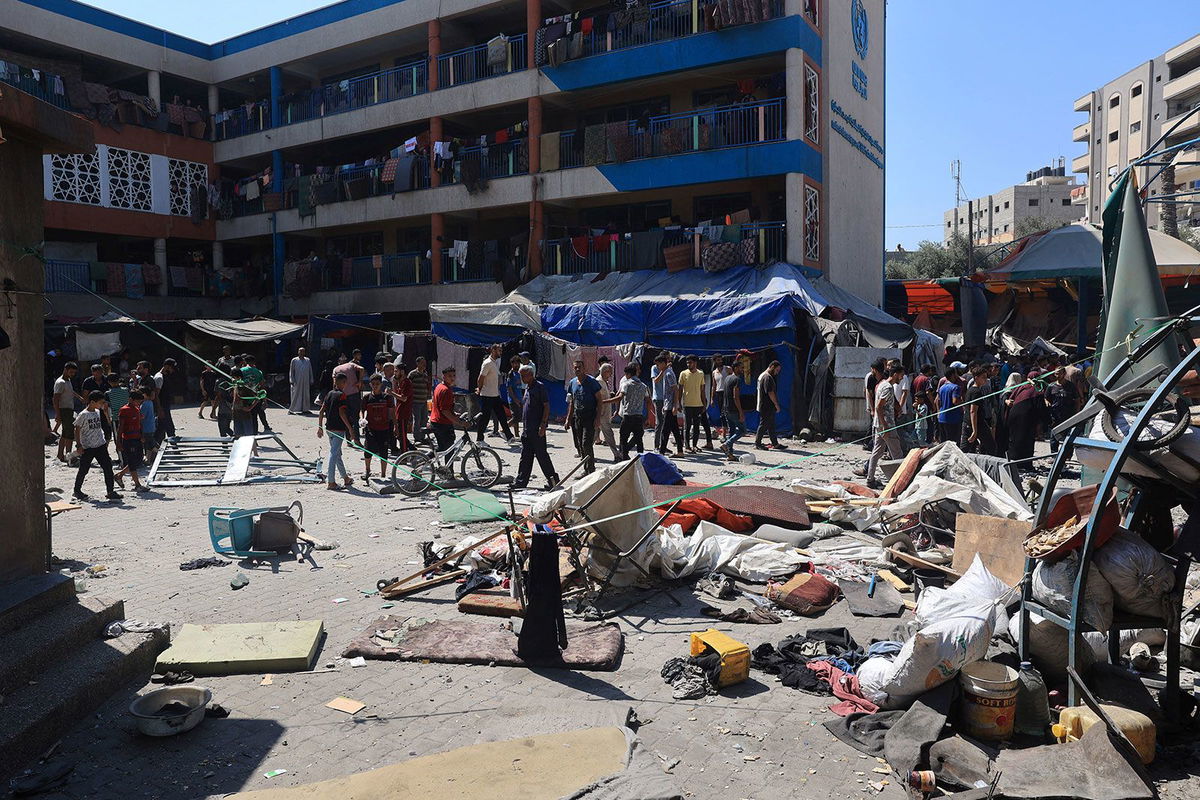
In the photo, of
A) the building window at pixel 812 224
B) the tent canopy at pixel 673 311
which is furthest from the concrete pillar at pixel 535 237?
the building window at pixel 812 224

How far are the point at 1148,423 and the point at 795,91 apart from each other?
16474 mm

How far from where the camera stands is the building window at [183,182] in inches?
1159

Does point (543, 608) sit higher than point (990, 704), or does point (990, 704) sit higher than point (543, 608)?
point (543, 608)

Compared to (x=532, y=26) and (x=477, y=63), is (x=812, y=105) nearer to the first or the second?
(x=532, y=26)

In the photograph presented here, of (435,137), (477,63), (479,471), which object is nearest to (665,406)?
(479,471)

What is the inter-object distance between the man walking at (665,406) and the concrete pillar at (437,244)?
1219 centimetres

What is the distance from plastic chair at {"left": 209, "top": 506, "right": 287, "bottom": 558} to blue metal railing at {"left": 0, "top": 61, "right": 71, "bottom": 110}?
22.9 meters

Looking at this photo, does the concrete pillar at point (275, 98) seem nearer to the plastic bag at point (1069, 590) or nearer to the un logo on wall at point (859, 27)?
the un logo on wall at point (859, 27)

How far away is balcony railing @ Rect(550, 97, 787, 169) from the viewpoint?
19.9 m

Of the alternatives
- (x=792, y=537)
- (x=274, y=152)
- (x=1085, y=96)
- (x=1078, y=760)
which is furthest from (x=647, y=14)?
(x=1085, y=96)

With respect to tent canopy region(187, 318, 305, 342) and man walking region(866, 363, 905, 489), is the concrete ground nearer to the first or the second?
man walking region(866, 363, 905, 489)

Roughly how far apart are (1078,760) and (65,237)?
106 ft

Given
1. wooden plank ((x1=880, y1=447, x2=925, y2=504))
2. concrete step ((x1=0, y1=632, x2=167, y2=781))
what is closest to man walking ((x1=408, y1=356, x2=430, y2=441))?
wooden plank ((x1=880, y1=447, x2=925, y2=504))

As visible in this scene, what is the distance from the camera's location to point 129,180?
27.8 meters
